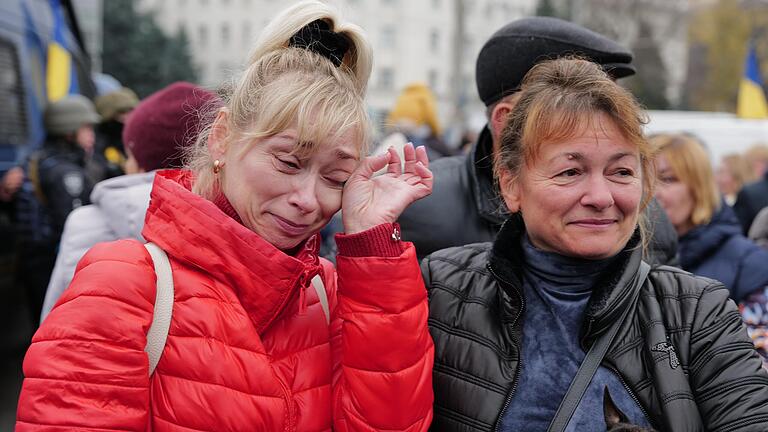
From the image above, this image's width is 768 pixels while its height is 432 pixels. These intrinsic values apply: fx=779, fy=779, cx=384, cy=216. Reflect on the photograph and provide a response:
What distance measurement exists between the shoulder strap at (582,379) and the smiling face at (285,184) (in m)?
0.69

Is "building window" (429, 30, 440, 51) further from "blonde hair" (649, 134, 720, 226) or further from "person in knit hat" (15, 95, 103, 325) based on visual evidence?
"blonde hair" (649, 134, 720, 226)

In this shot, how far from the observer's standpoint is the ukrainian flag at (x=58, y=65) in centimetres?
746

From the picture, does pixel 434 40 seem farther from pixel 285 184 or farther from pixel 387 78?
pixel 285 184

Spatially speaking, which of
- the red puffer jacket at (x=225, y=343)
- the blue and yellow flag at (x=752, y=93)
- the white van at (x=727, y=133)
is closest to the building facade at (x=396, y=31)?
the white van at (x=727, y=133)

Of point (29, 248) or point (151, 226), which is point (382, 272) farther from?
point (29, 248)

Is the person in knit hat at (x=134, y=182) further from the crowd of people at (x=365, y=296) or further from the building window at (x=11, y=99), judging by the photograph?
the building window at (x=11, y=99)

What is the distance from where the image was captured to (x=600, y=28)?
33219 mm

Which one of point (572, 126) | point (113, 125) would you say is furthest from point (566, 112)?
point (113, 125)

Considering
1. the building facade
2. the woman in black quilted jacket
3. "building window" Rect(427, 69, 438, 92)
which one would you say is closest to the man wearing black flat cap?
the woman in black quilted jacket

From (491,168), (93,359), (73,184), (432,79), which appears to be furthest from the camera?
(432,79)

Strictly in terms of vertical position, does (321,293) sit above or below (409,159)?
below

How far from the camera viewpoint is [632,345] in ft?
5.99

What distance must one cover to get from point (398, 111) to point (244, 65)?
435 cm

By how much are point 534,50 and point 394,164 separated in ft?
3.25
